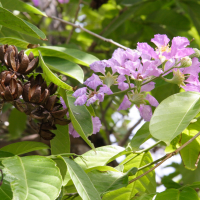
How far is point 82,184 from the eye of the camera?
2.00ft

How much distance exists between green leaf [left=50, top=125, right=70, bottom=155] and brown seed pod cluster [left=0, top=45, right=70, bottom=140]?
5 cm

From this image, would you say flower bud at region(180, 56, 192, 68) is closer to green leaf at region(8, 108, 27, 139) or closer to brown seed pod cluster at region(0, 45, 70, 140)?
brown seed pod cluster at region(0, 45, 70, 140)

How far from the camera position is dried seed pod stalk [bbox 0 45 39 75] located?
0.75 meters

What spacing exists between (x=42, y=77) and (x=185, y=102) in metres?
0.38

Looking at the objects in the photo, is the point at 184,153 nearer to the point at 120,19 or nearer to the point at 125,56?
the point at 125,56

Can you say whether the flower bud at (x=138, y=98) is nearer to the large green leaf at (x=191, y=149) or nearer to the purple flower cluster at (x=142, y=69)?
the purple flower cluster at (x=142, y=69)

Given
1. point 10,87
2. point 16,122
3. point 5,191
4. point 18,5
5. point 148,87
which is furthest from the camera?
point 16,122

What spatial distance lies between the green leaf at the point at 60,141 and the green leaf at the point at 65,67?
0.16 metres

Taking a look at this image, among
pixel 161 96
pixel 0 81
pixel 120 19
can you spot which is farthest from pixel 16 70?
pixel 120 19

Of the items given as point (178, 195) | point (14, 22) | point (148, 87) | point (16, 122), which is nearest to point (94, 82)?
point (148, 87)

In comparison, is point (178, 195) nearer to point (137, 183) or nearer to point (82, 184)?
point (137, 183)

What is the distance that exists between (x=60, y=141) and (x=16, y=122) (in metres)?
1.06

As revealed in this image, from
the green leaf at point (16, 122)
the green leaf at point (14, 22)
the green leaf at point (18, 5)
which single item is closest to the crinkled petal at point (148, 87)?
the green leaf at point (14, 22)

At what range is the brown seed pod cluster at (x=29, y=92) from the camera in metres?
0.70
